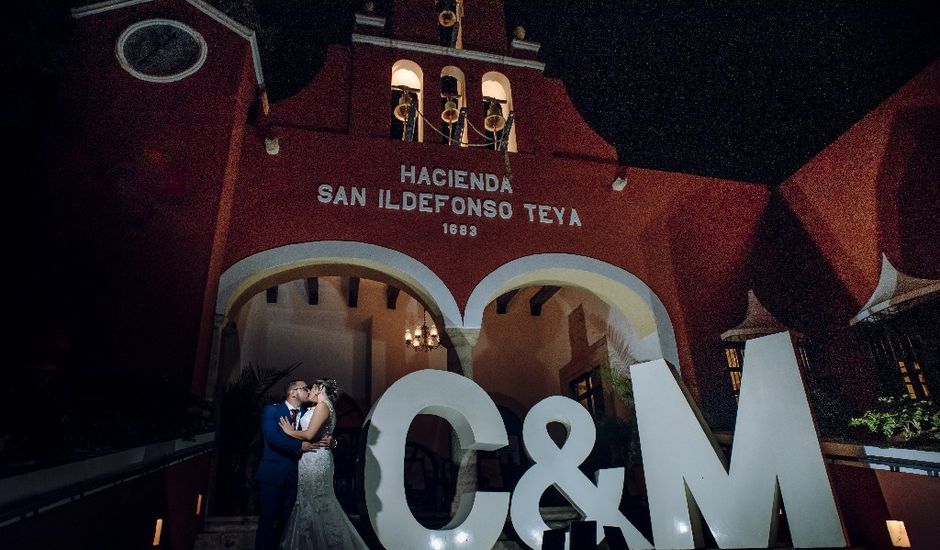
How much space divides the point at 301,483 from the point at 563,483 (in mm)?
2119

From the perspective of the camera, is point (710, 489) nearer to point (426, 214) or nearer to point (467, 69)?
point (426, 214)

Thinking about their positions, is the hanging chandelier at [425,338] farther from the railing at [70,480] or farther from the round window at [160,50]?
the railing at [70,480]

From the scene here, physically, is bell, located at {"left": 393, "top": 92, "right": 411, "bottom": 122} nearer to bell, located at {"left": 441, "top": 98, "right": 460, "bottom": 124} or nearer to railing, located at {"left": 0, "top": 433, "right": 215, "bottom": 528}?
bell, located at {"left": 441, "top": 98, "right": 460, "bottom": 124}

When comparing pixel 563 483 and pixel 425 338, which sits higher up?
pixel 425 338

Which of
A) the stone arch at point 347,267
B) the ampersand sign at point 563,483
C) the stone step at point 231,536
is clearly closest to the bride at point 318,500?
the ampersand sign at point 563,483

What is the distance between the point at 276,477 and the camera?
329 cm

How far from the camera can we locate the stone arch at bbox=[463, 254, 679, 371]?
6.65 m

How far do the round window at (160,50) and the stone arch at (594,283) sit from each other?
4.56 m

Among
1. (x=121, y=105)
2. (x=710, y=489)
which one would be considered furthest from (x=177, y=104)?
(x=710, y=489)

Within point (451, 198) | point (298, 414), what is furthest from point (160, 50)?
point (298, 414)

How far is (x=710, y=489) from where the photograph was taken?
398 centimetres

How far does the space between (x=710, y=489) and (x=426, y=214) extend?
14.6ft

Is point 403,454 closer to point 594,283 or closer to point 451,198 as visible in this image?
point 451,198

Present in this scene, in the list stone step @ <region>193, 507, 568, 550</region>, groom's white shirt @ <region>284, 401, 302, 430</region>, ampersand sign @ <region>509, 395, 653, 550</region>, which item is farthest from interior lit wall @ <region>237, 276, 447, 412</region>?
groom's white shirt @ <region>284, 401, 302, 430</region>
